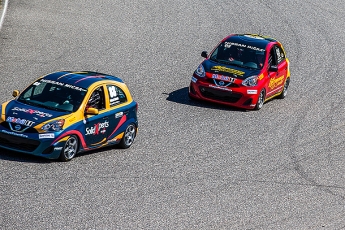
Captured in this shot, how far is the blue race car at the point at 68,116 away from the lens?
1584 centimetres

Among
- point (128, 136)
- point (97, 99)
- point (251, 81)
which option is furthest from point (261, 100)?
point (97, 99)

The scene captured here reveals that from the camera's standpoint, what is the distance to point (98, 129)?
1706cm

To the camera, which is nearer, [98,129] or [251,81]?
[98,129]

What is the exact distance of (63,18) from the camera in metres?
30.9

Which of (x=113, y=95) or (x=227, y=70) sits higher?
(x=113, y=95)

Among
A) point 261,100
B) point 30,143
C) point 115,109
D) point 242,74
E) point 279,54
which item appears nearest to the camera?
point 30,143

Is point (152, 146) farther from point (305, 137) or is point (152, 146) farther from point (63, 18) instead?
point (63, 18)

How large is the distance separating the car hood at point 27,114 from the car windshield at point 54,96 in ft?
0.71

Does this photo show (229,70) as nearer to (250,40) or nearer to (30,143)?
(250,40)

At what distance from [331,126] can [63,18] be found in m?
12.3

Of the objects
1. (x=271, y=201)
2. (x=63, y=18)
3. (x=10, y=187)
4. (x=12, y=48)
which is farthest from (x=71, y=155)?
(x=63, y=18)

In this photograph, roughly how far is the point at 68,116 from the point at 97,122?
0.83m

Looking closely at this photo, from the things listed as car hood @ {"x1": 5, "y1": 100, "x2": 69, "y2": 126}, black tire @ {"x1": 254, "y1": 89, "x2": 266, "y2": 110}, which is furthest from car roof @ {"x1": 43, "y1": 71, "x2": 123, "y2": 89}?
black tire @ {"x1": 254, "y1": 89, "x2": 266, "y2": 110}

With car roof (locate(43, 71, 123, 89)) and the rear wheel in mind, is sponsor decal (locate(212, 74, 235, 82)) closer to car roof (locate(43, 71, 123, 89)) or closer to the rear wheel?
the rear wheel
